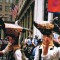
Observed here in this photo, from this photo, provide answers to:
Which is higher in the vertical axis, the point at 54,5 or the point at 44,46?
the point at 54,5

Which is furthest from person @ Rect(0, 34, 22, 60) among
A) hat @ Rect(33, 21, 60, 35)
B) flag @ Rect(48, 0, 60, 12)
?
flag @ Rect(48, 0, 60, 12)

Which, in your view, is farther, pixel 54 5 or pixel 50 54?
pixel 54 5

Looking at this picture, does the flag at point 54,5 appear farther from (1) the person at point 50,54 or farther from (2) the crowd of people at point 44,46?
(1) the person at point 50,54

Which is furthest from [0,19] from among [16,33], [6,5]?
[6,5]

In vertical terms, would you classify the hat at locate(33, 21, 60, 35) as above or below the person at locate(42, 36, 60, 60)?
above

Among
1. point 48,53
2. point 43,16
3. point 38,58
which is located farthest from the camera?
point 43,16

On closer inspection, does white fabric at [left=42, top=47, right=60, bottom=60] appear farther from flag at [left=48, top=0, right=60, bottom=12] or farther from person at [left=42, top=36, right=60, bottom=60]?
flag at [left=48, top=0, right=60, bottom=12]

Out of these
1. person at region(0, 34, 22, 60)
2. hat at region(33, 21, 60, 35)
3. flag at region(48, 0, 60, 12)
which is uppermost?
flag at region(48, 0, 60, 12)

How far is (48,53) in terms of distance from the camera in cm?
566

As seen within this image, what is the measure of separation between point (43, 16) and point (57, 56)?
65.5 ft

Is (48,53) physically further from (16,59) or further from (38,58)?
(16,59)

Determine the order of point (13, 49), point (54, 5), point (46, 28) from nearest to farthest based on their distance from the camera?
point (46, 28) < point (13, 49) < point (54, 5)

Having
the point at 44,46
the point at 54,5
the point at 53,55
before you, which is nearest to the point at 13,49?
the point at 44,46

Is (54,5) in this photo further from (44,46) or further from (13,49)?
(44,46)
